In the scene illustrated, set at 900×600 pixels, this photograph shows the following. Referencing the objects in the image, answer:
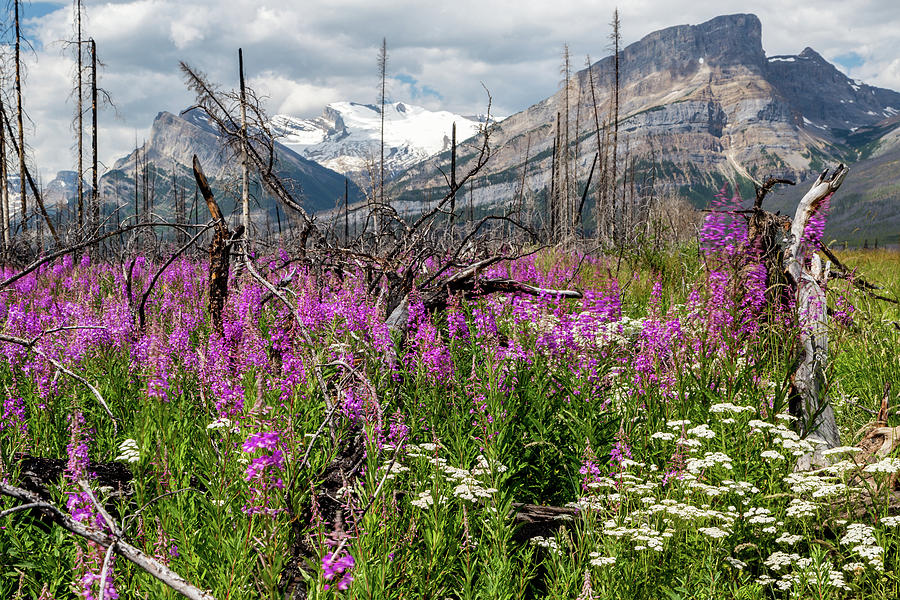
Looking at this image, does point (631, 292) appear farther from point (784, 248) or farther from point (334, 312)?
point (334, 312)

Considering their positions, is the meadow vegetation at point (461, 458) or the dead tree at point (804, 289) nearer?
the meadow vegetation at point (461, 458)

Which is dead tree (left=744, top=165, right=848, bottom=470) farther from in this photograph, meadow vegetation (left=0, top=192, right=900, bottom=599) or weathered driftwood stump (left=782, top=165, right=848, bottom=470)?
meadow vegetation (left=0, top=192, right=900, bottom=599)

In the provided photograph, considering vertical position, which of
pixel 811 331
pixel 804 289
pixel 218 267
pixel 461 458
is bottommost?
pixel 461 458

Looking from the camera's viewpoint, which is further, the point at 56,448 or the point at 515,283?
the point at 515,283

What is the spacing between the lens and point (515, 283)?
269 inches

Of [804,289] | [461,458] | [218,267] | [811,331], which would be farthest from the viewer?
[218,267]

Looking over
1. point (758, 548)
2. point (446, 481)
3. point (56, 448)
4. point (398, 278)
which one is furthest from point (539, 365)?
point (56, 448)

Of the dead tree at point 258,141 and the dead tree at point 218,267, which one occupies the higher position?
the dead tree at point 258,141

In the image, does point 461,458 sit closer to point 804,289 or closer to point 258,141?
point 804,289

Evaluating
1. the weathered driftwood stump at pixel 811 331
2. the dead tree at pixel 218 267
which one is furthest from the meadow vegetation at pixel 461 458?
the dead tree at pixel 218 267

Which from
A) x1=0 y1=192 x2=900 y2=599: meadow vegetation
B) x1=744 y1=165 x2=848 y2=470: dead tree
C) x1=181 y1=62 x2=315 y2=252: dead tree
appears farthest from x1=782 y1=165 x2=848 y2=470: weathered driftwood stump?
x1=181 y1=62 x2=315 y2=252: dead tree

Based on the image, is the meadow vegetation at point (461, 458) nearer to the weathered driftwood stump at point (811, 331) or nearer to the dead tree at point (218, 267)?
the weathered driftwood stump at point (811, 331)

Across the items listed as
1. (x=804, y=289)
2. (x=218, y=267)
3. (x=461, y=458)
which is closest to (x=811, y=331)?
(x=804, y=289)

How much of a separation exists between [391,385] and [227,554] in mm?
2362
